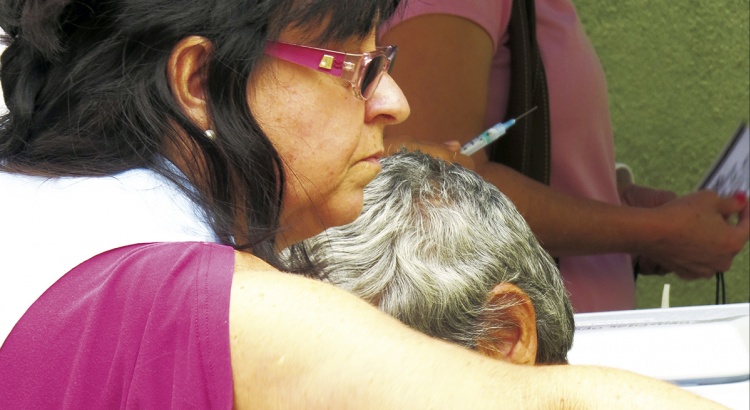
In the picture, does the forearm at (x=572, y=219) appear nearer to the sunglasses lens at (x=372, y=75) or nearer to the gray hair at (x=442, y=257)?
the gray hair at (x=442, y=257)

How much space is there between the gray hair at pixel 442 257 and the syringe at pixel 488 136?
1.34ft

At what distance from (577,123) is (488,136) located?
235 millimetres

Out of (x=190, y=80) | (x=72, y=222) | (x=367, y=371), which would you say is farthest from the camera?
(x=190, y=80)

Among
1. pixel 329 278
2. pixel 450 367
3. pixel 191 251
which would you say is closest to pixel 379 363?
pixel 450 367

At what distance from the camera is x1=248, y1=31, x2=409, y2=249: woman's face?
104cm

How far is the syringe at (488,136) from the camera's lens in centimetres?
189

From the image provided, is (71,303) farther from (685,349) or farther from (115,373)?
(685,349)

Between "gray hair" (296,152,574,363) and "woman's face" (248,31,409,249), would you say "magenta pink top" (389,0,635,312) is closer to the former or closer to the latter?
"gray hair" (296,152,574,363)

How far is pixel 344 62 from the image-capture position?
1073 mm

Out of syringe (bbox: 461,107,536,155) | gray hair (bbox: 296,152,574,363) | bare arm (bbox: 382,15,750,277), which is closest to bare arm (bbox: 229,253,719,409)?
gray hair (bbox: 296,152,574,363)

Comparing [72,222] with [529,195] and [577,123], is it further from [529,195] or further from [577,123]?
[577,123]

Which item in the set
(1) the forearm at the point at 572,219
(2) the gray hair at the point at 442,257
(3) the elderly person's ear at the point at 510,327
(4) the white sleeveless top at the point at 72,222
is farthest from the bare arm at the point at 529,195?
(4) the white sleeveless top at the point at 72,222

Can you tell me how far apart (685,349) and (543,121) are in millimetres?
527

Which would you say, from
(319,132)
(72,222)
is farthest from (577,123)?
(72,222)
